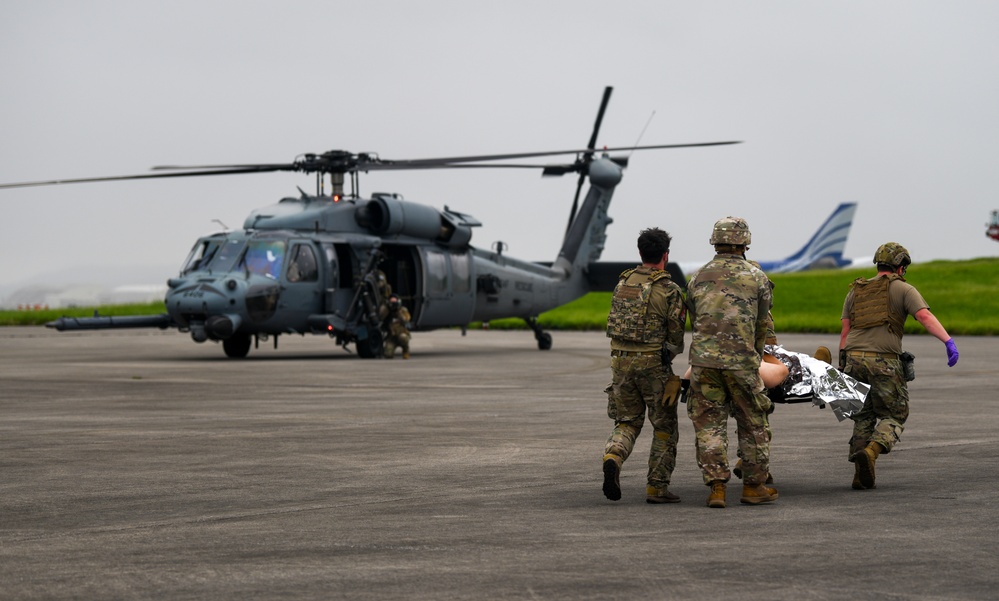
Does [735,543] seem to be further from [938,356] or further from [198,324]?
[938,356]

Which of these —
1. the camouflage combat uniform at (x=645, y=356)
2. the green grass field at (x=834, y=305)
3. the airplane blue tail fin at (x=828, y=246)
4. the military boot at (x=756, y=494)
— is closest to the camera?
the military boot at (x=756, y=494)

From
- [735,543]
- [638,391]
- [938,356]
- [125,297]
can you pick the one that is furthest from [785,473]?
[125,297]

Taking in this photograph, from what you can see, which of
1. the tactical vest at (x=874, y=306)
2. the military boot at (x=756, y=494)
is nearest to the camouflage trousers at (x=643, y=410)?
the military boot at (x=756, y=494)

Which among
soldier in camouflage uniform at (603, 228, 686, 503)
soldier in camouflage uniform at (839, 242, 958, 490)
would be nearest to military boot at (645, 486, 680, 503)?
soldier in camouflage uniform at (603, 228, 686, 503)

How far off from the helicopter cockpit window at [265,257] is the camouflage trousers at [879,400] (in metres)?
16.5

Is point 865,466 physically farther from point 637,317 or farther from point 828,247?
Answer: point 828,247

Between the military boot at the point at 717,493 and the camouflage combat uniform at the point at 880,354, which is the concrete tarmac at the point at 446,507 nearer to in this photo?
the military boot at the point at 717,493

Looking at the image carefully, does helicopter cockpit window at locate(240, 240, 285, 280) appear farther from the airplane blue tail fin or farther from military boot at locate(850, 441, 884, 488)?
the airplane blue tail fin

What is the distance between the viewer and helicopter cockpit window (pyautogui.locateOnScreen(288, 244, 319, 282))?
24.7 m

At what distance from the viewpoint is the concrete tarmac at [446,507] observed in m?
5.83

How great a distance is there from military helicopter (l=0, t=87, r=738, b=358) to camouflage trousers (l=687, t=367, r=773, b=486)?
49.4 ft

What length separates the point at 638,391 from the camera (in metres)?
8.62

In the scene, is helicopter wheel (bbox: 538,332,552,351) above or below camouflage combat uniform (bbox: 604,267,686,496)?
below

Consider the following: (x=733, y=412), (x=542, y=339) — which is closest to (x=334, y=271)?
(x=542, y=339)
